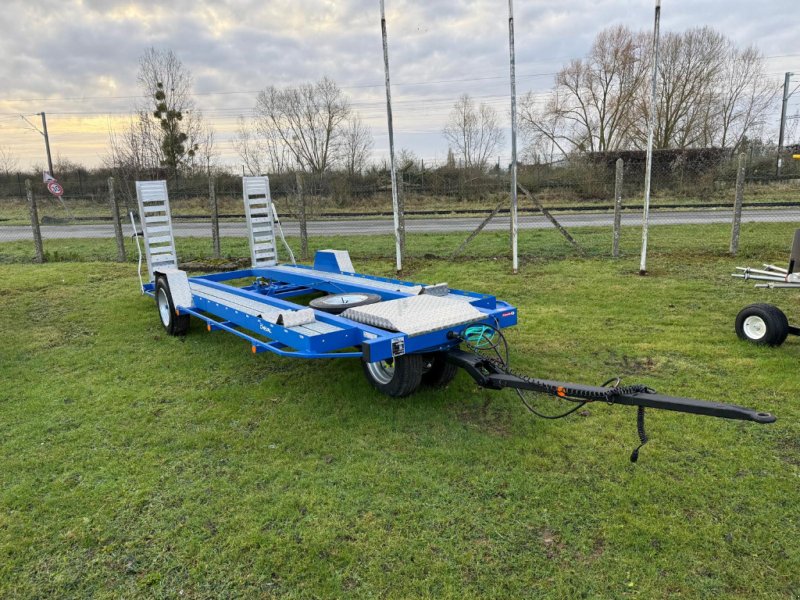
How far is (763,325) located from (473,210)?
1885 cm

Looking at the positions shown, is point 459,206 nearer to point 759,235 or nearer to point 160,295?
point 759,235

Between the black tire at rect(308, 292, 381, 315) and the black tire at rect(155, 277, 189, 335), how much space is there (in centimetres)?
200

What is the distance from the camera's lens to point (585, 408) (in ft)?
14.1

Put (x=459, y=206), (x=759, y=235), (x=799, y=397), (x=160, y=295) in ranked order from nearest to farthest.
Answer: (x=799, y=397), (x=160, y=295), (x=759, y=235), (x=459, y=206)

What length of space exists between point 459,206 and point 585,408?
74.7 ft

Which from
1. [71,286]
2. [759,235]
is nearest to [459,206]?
[759,235]

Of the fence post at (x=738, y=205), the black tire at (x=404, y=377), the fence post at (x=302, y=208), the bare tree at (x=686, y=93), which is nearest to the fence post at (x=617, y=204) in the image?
the fence post at (x=738, y=205)

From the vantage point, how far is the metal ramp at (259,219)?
8.55 m

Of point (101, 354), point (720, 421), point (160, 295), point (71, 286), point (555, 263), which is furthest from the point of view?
point (555, 263)

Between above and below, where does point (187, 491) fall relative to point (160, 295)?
below

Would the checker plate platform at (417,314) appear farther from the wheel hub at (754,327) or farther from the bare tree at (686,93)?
the bare tree at (686,93)

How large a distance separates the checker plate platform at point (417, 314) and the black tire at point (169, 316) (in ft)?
9.01

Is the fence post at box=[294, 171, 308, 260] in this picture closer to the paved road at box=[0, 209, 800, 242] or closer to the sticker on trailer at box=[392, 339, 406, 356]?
the paved road at box=[0, 209, 800, 242]

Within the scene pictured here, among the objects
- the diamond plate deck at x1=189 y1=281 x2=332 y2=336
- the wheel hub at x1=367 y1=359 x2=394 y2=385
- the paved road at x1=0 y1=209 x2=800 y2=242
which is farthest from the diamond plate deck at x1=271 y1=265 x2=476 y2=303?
the paved road at x1=0 y1=209 x2=800 y2=242
